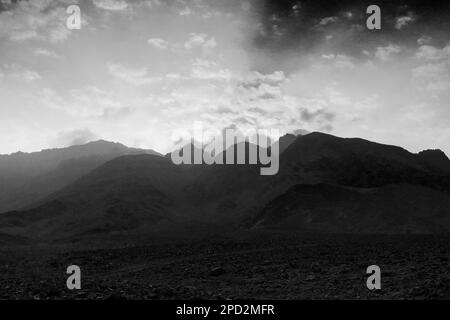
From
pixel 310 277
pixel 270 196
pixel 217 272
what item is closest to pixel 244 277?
pixel 217 272

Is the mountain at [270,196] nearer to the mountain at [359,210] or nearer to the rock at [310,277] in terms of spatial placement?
the mountain at [359,210]

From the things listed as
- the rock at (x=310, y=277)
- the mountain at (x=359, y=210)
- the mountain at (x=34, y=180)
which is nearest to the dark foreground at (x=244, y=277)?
the rock at (x=310, y=277)

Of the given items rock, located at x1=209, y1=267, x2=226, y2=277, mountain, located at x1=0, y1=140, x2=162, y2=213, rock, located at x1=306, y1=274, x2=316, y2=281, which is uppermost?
mountain, located at x1=0, y1=140, x2=162, y2=213

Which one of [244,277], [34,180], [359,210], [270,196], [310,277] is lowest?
[244,277]

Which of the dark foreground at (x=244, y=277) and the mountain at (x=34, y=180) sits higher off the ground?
the mountain at (x=34, y=180)

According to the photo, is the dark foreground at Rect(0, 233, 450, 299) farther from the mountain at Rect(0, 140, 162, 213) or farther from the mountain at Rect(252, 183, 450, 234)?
the mountain at Rect(0, 140, 162, 213)

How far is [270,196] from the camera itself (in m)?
102

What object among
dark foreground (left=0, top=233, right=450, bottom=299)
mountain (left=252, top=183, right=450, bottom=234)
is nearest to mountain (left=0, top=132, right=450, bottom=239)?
mountain (left=252, top=183, right=450, bottom=234)

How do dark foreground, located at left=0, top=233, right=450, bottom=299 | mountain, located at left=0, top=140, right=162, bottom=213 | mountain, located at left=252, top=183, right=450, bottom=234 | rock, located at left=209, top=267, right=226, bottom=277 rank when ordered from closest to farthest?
dark foreground, located at left=0, top=233, right=450, bottom=299
rock, located at left=209, top=267, right=226, bottom=277
mountain, located at left=252, top=183, right=450, bottom=234
mountain, located at left=0, top=140, right=162, bottom=213

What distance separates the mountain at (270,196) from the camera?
231 feet

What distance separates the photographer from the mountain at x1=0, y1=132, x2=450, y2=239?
70.4 metres

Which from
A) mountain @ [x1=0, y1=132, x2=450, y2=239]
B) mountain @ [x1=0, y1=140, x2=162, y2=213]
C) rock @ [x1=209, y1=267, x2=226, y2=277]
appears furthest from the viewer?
mountain @ [x1=0, y1=140, x2=162, y2=213]

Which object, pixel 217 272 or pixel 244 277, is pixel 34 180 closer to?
pixel 217 272
